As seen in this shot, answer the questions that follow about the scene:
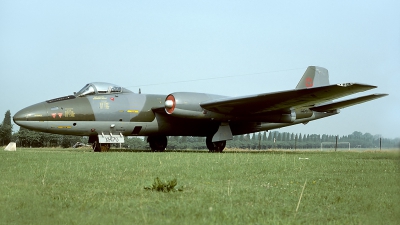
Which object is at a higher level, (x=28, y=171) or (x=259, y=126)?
(x=259, y=126)

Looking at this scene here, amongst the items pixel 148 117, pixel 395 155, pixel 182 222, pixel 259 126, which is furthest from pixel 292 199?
pixel 259 126

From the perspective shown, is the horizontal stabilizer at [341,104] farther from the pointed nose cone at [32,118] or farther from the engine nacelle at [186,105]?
the pointed nose cone at [32,118]

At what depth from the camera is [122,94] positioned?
2089 cm

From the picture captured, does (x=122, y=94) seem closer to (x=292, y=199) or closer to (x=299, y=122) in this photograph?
(x=299, y=122)

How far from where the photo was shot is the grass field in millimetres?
4883

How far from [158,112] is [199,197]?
15.5 metres

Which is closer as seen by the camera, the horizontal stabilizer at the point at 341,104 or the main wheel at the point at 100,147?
the main wheel at the point at 100,147

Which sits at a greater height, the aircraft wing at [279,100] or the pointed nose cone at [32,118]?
the aircraft wing at [279,100]

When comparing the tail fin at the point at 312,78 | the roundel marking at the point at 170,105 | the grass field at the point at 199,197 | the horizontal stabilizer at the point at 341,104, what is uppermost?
the tail fin at the point at 312,78

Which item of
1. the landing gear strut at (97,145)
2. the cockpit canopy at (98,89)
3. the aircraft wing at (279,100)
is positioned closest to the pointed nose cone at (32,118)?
the cockpit canopy at (98,89)

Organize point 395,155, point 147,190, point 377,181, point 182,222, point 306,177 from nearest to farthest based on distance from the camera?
point 182,222
point 395,155
point 147,190
point 377,181
point 306,177

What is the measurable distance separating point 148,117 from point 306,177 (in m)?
13.5

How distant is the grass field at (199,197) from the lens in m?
4.88

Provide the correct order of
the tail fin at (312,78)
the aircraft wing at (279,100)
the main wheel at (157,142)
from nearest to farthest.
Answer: the aircraft wing at (279,100) → the main wheel at (157,142) → the tail fin at (312,78)
